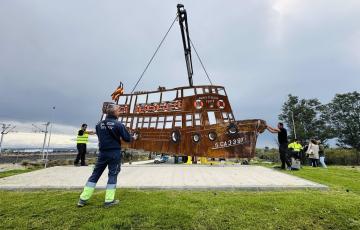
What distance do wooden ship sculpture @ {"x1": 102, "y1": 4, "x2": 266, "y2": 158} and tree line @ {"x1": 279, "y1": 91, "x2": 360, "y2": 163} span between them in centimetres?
3970

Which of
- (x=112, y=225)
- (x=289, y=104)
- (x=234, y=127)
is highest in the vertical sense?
(x=289, y=104)

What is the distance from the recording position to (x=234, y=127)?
50.5 ft

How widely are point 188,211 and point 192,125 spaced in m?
11.0

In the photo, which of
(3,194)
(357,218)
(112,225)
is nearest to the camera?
(112,225)

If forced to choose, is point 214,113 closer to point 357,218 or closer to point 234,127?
point 234,127

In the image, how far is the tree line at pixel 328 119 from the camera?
170 feet

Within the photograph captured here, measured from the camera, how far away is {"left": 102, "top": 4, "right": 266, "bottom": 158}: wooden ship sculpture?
15242mm

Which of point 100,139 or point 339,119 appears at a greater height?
point 339,119

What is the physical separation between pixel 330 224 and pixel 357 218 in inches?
24.9

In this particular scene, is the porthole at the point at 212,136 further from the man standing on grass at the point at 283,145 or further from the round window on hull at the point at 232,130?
the man standing on grass at the point at 283,145

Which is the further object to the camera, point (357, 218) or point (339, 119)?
point (339, 119)

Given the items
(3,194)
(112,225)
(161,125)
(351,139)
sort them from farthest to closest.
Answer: (351,139) < (161,125) < (3,194) < (112,225)

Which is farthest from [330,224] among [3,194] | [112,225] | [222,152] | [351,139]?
[351,139]

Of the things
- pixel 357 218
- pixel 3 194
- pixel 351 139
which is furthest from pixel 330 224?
pixel 351 139
